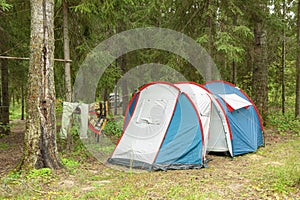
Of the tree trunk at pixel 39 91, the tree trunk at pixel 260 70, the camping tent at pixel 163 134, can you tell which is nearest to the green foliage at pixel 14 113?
the camping tent at pixel 163 134

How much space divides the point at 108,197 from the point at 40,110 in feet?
6.69

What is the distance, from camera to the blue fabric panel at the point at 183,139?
6.07 metres

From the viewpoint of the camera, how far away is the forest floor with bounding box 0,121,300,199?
4090mm

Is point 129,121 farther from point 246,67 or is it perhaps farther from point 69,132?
point 246,67

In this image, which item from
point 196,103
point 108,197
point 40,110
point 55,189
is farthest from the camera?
point 196,103

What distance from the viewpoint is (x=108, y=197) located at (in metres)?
4.04

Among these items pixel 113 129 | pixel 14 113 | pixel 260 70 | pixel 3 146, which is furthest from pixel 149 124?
pixel 14 113

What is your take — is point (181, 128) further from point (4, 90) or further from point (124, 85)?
point (124, 85)

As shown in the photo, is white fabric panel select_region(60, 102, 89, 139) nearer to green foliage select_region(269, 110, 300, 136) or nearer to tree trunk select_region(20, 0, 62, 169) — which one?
tree trunk select_region(20, 0, 62, 169)

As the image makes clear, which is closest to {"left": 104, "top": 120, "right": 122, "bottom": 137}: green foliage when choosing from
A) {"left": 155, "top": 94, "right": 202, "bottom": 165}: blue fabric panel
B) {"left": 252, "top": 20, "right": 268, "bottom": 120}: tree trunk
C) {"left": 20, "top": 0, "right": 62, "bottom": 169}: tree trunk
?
{"left": 155, "top": 94, "right": 202, "bottom": 165}: blue fabric panel

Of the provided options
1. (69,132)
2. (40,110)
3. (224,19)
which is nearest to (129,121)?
(69,132)

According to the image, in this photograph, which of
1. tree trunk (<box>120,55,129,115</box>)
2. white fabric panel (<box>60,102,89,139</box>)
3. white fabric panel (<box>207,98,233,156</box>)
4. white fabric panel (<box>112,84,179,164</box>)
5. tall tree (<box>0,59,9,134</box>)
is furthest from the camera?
tree trunk (<box>120,55,129,115</box>)

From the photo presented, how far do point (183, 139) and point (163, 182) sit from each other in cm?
164

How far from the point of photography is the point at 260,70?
9.96 meters
